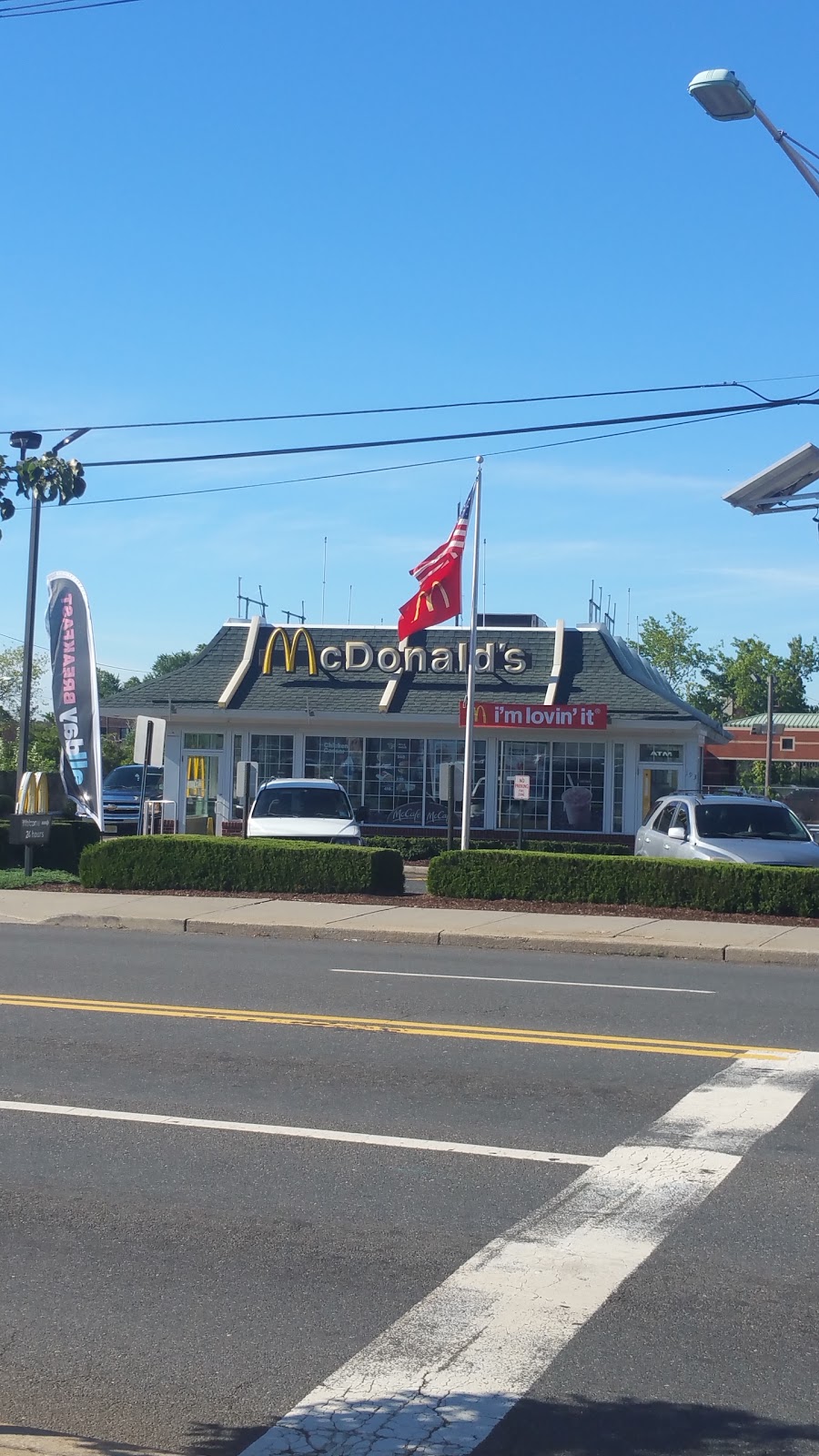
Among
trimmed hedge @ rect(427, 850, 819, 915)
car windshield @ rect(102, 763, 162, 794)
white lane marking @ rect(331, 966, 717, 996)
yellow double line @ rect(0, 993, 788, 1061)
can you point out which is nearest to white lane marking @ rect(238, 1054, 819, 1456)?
yellow double line @ rect(0, 993, 788, 1061)

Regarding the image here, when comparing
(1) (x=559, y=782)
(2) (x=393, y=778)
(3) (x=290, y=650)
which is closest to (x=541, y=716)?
(1) (x=559, y=782)

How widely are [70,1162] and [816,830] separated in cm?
3534

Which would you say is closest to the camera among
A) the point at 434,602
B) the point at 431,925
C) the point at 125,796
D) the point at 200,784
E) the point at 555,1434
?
the point at 555,1434

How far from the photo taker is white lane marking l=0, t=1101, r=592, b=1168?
22.1 feet

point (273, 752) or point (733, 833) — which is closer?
point (733, 833)

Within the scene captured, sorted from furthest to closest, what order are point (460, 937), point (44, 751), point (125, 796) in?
point (44, 751), point (125, 796), point (460, 937)

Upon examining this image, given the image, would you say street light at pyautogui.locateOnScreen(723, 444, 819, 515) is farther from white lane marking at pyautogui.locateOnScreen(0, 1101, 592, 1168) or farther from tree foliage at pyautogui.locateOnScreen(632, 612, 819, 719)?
tree foliage at pyautogui.locateOnScreen(632, 612, 819, 719)

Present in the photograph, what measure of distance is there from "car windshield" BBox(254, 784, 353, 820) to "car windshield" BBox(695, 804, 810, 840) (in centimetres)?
708

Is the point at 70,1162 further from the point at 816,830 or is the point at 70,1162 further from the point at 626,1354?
the point at 816,830

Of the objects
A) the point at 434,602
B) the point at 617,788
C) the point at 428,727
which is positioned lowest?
the point at 617,788

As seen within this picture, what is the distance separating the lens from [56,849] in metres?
23.5

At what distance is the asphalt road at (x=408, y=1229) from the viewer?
13.6 feet

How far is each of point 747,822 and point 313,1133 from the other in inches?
537

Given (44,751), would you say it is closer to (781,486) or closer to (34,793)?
(34,793)
